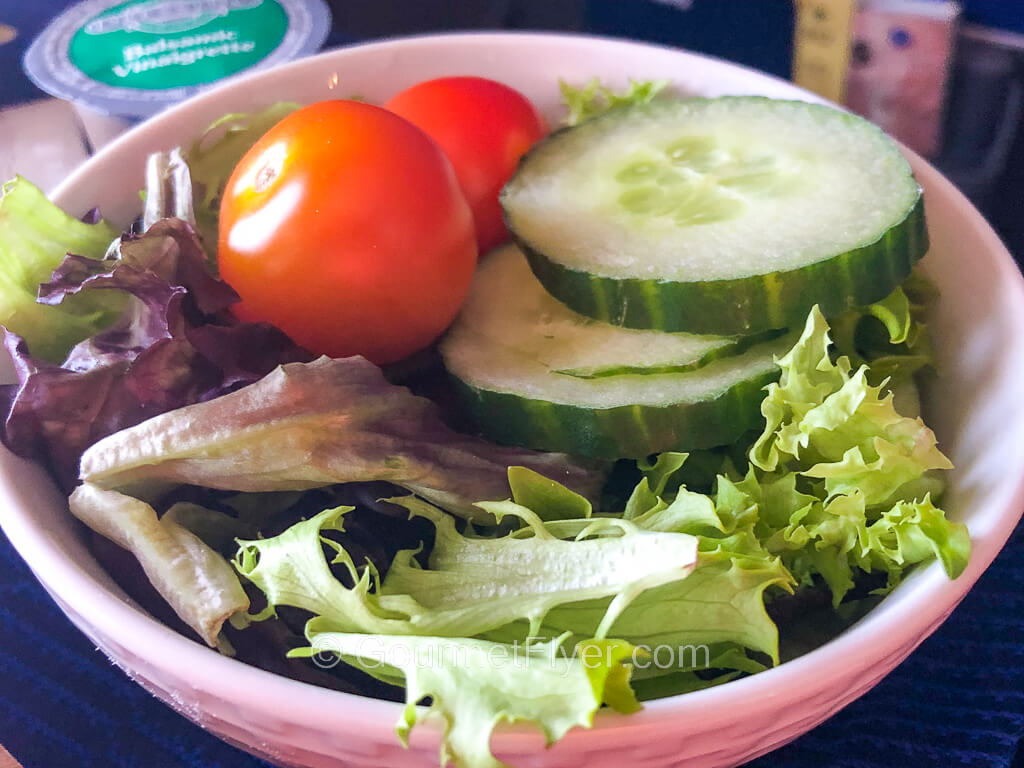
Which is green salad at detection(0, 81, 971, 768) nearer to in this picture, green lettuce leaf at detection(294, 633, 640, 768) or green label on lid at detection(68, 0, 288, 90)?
green lettuce leaf at detection(294, 633, 640, 768)

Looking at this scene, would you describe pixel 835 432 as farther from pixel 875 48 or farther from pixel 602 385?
pixel 875 48

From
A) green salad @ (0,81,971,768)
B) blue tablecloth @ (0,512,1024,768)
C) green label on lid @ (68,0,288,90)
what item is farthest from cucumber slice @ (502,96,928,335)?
green label on lid @ (68,0,288,90)

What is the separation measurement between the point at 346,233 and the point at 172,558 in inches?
10.5

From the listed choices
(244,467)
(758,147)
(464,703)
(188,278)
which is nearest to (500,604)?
(464,703)

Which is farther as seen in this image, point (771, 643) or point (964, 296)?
point (964, 296)

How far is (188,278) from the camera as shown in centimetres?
73

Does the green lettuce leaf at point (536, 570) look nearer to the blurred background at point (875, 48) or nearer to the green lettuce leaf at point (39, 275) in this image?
the green lettuce leaf at point (39, 275)

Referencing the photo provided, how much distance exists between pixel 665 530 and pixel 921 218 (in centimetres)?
35

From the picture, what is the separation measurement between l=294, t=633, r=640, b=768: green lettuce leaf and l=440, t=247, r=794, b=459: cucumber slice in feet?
0.65

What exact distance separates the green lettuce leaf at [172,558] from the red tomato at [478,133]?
419mm

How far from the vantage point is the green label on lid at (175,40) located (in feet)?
4.05

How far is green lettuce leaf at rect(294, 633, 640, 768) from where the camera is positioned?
→ 18.1 inches

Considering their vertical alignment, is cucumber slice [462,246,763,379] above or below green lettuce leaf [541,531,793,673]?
above

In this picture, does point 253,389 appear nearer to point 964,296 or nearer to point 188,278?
point 188,278
